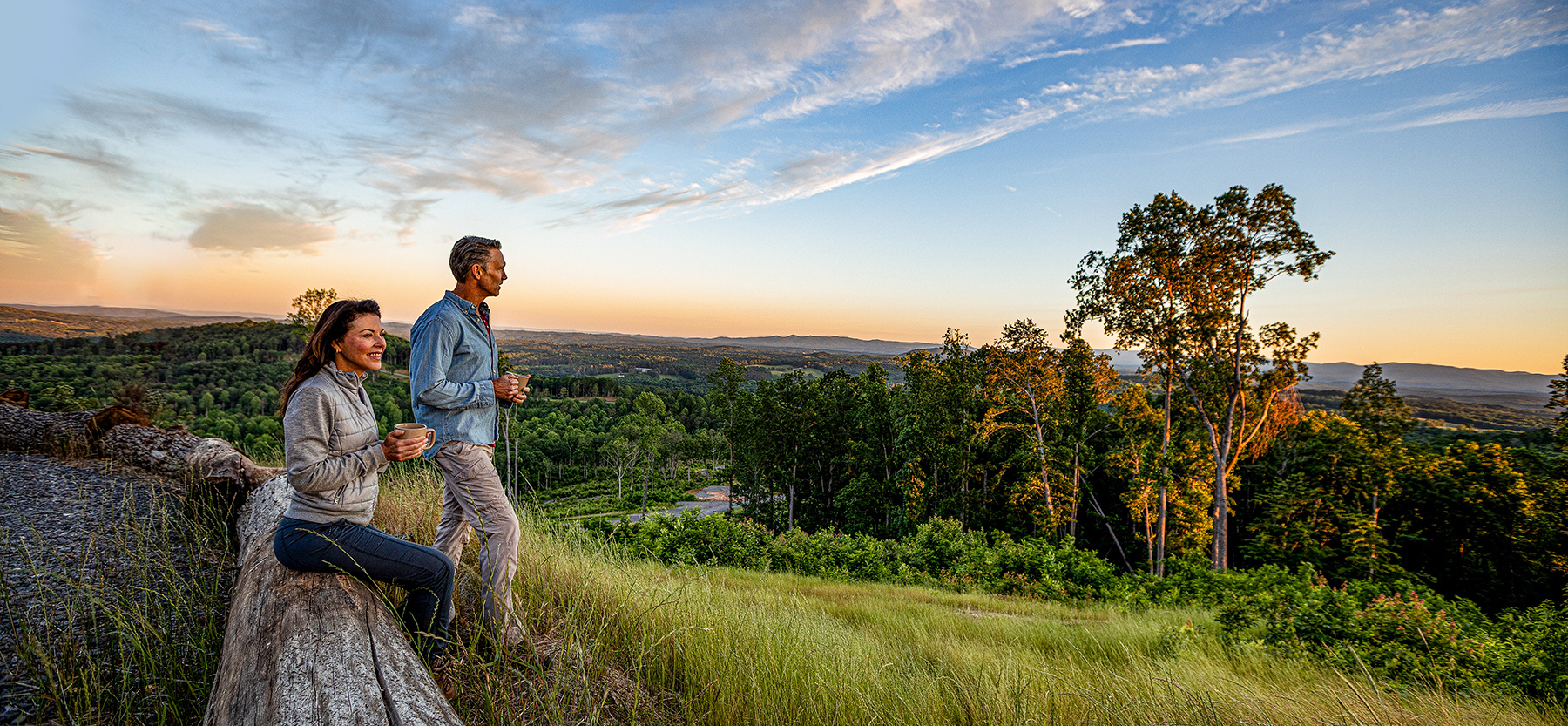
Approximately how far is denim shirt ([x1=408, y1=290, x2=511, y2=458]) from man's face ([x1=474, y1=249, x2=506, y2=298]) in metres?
0.12

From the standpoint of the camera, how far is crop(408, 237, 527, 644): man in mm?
2787

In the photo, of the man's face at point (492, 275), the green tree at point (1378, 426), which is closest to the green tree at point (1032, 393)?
the green tree at point (1378, 426)

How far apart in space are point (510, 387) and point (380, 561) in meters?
0.97

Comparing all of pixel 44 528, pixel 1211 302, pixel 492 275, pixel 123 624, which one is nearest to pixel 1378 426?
pixel 1211 302

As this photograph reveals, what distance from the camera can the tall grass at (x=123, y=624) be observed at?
2242 millimetres

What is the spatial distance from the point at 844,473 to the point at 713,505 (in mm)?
33802

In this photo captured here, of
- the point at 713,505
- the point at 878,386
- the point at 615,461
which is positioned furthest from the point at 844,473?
the point at 615,461

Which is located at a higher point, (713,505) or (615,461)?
(615,461)

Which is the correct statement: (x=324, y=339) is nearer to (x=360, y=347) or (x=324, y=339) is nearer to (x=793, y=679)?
(x=360, y=347)

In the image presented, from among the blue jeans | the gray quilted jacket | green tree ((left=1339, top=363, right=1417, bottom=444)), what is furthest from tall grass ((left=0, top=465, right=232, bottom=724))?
green tree ((left=1339, top=363, right=1417, bottom=444))

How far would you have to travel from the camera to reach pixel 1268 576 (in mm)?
10242

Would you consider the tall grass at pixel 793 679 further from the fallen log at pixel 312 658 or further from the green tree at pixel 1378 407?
the green tree at pixel 1378 407

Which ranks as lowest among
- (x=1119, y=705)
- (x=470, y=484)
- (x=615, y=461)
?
(x=615, y=461)

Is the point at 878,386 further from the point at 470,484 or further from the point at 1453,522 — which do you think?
the point at 470,484
